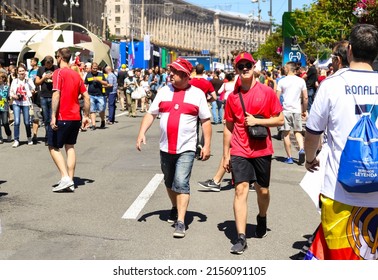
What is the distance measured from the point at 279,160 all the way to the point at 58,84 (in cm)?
542

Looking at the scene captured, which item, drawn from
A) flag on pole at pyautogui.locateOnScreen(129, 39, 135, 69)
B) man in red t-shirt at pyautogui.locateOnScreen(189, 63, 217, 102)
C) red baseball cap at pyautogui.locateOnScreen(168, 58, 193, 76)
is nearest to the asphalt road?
man in red t-shirt at pyautogui.locateOnScreen(189, 63, 217, 102)

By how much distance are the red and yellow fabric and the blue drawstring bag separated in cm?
17

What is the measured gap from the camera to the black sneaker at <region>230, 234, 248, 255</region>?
588 cm

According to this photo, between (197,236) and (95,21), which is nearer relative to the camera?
(197,236)

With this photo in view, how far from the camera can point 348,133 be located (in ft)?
12.5

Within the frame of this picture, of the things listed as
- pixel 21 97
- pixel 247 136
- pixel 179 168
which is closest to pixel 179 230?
pixel 179 168

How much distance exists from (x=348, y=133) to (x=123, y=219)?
3998 mm

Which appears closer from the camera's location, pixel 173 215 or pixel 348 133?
pixel 348 133

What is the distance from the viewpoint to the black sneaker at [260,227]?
6.51 meters

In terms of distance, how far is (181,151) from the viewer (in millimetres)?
6602

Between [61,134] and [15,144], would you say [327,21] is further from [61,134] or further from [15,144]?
[61,134]

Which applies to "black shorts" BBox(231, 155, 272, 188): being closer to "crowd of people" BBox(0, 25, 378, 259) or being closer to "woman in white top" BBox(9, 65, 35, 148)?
"crowd of people" BBox(0, 25, 378, 259)

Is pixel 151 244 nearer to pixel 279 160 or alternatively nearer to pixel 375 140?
pixel 375 140
